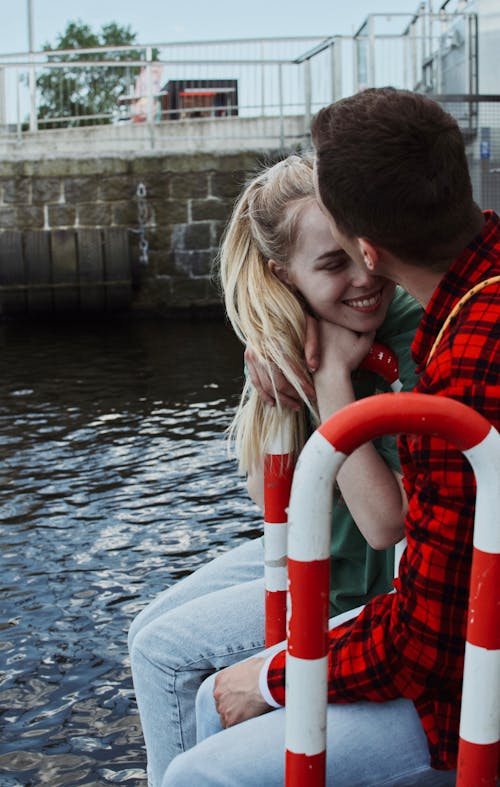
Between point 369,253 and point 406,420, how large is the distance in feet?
1.22

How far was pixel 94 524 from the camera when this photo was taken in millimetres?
5496

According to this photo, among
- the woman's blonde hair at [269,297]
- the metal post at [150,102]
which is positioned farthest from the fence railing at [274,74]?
the woman's blonde hair at [269,297]

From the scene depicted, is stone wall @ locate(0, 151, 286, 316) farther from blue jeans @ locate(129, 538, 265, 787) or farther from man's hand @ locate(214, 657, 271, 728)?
man's hand @ locate(214, 657, 271, 728)

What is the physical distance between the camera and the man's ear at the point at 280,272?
226cm

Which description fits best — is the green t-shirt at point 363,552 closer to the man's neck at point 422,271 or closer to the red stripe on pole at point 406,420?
the man's neck at point 422,271

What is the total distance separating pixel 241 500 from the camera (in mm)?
5914

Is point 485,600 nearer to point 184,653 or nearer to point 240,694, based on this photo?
point 240,694

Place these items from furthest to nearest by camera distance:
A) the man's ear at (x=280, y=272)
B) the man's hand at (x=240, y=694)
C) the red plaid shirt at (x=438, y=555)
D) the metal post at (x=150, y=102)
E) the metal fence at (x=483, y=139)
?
1. the metal post at (x=150, y=102)
2. the metal fence at (x=483, y=139)
3. the man's ear at (x=280, y=272)
4. the man's hand at (x=240, y=694)
5. the red plaid shirt at (x=438, y=555)

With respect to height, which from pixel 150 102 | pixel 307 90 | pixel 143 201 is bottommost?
pixel 143 201

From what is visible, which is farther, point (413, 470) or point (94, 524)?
point (94, 524)

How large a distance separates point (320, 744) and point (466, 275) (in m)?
0.72

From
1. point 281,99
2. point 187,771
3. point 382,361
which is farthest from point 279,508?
point 281,99

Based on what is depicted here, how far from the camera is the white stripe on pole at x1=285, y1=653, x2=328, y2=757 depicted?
4.67 ft

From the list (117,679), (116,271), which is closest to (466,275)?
(117,679)
